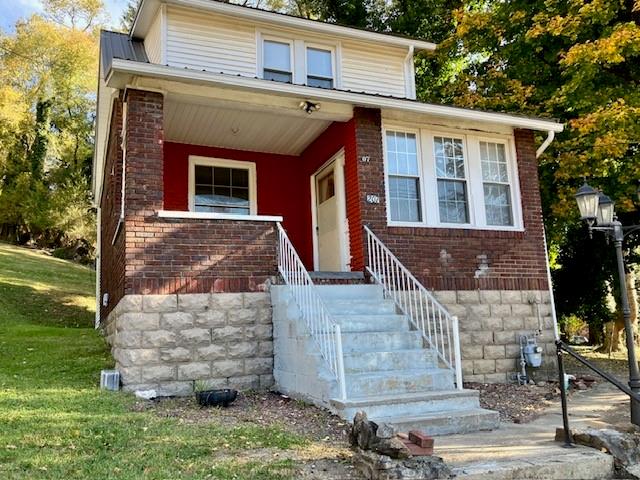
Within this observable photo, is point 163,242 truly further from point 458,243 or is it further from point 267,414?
point 458,243

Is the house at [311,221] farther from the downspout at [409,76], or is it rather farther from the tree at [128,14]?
the tree at [128,14]

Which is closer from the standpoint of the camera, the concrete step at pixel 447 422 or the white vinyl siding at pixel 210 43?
the concrete step at pixel 447 422

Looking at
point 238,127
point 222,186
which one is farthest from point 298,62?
point 222,186

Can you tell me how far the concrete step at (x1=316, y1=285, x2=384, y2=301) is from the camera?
7.63m

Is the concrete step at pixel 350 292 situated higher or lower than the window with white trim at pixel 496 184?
lower

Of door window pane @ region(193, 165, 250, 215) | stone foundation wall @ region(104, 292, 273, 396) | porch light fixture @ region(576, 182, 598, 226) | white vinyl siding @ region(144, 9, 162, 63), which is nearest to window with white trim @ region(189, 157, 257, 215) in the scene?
door window pane @ region(193, 165, 250, 215)

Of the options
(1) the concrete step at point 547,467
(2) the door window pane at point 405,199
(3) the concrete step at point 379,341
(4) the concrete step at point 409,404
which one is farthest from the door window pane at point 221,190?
(1) the concrete step at point 547,467

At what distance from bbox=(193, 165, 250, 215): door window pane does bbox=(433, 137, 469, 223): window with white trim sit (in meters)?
3.77

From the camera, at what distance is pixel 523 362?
29.2 feet

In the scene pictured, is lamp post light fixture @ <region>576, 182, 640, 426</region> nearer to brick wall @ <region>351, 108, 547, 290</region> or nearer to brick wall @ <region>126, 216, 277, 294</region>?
brick wall @ <region>351, 108, 547, 290</region>

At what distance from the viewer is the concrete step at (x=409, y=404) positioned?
18.2 feet

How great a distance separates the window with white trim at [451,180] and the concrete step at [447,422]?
4183 millimetres

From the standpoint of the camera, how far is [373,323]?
702 cm

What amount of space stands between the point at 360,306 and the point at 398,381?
157cm
